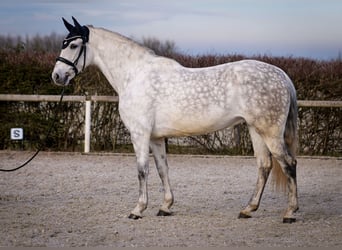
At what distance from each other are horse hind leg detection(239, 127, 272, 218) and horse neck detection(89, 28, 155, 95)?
1411mm

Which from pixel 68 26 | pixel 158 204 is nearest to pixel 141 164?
pixel 158 204

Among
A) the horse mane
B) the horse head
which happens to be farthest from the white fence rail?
the horse head

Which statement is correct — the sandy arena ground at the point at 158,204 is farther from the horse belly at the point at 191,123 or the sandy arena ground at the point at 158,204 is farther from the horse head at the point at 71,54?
the horse head at the point at 71,54

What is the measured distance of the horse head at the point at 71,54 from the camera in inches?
273

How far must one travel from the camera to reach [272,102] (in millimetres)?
6379

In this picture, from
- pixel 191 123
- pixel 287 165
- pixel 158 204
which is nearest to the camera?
pixel 287 165

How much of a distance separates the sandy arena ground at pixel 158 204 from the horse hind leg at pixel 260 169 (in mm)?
120

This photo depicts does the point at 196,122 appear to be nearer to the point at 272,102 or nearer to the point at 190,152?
the point at 272,102

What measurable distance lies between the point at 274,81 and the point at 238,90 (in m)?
0.36

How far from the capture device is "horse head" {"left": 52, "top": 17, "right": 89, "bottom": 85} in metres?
6.93

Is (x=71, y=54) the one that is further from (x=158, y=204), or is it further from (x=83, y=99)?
(x=83, y=99)

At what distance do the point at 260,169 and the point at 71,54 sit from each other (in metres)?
2.27

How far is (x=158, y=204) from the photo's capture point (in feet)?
24.9

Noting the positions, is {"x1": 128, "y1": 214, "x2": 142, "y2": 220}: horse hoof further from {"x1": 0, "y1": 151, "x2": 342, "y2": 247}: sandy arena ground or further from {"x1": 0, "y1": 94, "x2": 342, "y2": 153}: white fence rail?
{"x1": 0, "y1": 94, "x2": 342, "y2": 153}: white fence rail
